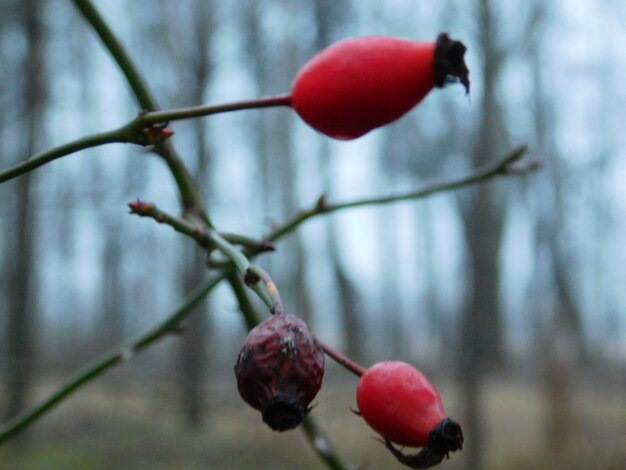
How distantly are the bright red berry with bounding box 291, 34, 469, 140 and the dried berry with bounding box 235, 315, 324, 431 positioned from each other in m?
0.20

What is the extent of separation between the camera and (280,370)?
0.59 metres

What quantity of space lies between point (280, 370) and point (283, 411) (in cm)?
3

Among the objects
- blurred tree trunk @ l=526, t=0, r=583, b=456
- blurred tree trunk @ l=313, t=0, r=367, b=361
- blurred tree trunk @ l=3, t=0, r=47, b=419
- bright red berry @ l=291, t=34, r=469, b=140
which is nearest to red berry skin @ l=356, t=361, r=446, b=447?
bright red berry @ l=291, t=34, r=469, b=140

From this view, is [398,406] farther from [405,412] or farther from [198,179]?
[198,179]

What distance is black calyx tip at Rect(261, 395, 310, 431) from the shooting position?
1.93 feet

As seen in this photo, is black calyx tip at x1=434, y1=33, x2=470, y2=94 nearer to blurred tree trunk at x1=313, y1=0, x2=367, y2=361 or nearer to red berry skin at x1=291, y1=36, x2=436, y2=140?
red berry skin at x1=291, y1=36, x2=436, y2=140

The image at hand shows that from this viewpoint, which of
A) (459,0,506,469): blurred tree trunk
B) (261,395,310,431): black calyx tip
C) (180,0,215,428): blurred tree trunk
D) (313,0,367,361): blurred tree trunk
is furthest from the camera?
(313,0,367,361): blurred tree trunk

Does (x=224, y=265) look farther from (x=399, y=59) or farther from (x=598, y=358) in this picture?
(x=598, y=358)

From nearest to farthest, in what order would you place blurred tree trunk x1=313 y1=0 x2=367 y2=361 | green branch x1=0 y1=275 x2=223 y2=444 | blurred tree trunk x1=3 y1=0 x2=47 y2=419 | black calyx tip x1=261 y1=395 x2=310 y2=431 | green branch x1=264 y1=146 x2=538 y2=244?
black calyx tip x1=261 y1=395 x2=310 y2=431, green branch x1=0 y1=275 x2=223 y2=444, green branch x1=264 y1=146 x2=538 y2=244, blurred tree trunk x1=3 y1=0 x2=47 y2=419, blurred tree trunk x1=313 y1=0 x2=367 y2=361

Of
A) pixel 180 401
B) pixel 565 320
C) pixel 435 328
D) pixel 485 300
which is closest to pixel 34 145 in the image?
pixel 180 401

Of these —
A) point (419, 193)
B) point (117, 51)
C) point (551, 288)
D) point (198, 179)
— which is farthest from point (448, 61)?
point (551, 288)

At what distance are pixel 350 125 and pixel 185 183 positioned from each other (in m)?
0.41

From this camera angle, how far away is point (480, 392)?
788cm

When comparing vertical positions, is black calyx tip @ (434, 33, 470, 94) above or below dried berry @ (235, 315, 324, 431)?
above
